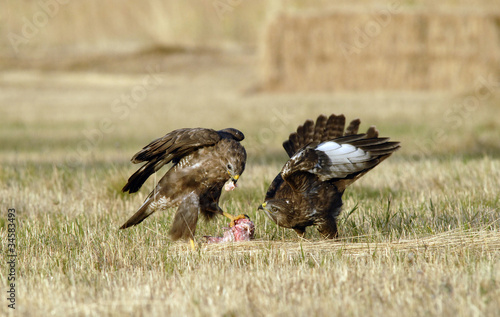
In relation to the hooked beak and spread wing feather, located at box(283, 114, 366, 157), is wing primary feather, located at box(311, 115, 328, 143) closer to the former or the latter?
spread wing feather, located at box(283, 114, 366, 157)

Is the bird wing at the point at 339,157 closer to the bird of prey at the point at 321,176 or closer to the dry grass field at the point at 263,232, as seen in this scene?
the bird of prey at the point at 321,176

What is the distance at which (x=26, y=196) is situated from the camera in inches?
268

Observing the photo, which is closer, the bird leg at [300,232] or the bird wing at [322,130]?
the bird leg at [300,232]

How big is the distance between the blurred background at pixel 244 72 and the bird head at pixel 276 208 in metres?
5.26

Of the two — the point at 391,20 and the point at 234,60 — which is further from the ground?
the point at 234,60

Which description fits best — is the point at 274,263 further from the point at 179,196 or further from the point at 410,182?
the point at 410,182

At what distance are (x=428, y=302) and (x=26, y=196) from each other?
15.1 feet

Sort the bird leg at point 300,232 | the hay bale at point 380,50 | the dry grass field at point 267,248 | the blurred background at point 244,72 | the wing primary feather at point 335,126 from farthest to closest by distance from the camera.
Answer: the hay bale at point 380,50, the blurred background at point 244,72, the wing primary feather at point 335,126, the bird leg at point 300,232, the dry grass field at point 267,248

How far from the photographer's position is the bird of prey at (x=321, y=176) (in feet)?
16.0

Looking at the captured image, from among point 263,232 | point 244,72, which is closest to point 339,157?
point 263,232

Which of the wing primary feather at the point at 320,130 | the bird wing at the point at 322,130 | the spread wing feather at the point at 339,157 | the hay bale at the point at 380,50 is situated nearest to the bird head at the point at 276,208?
the spread wing feather at the point at 339,157

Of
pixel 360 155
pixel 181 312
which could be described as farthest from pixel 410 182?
pixel 181 312

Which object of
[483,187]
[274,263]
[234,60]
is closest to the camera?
[274,263]

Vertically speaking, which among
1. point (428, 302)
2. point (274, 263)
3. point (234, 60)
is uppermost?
point (234, 60)
